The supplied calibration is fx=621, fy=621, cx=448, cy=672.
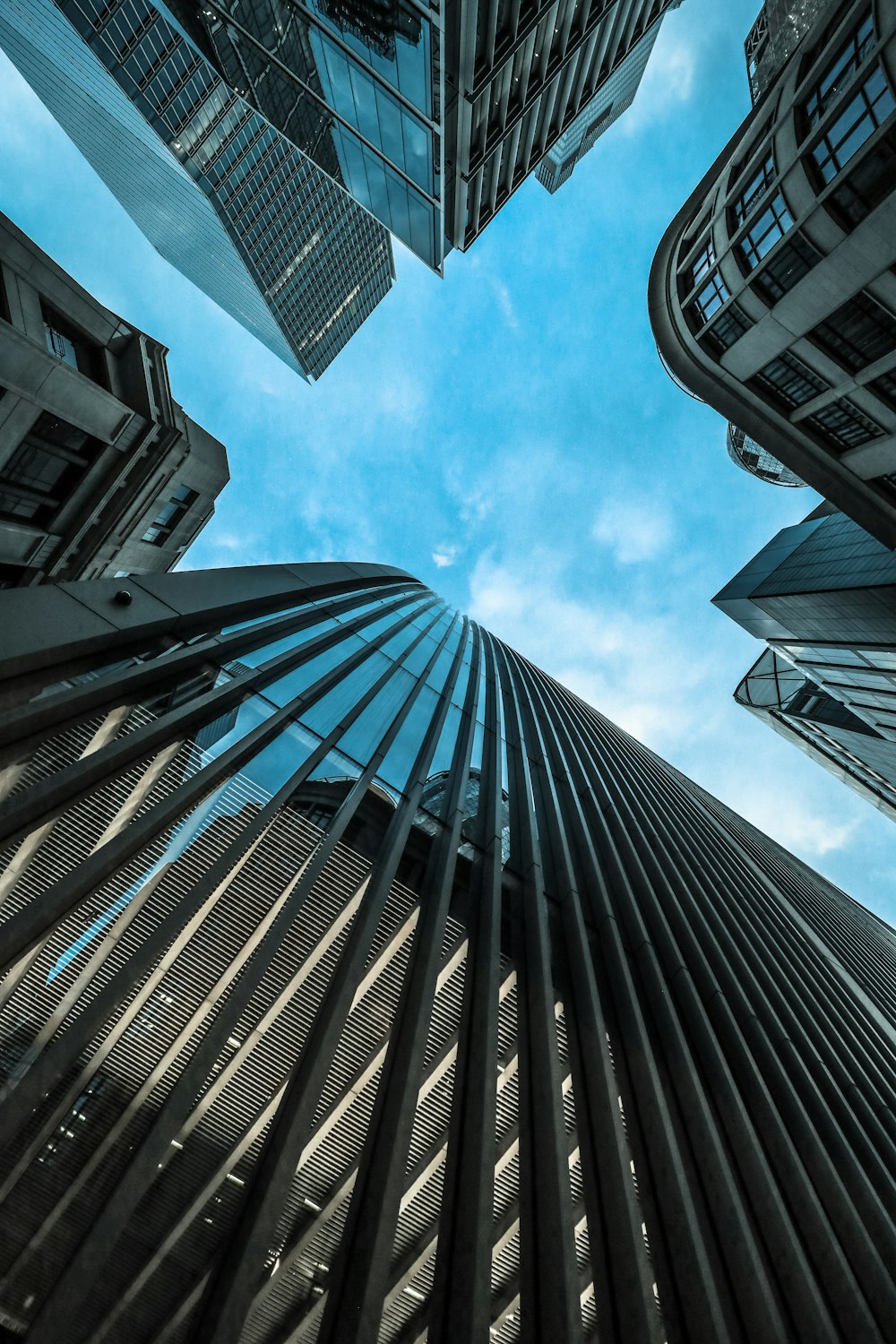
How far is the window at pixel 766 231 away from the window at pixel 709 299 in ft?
5.23

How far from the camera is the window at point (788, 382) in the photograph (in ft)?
81.6

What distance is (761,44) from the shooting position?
47031 millimetres

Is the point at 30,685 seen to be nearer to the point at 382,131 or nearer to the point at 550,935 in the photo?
the point at 550,935

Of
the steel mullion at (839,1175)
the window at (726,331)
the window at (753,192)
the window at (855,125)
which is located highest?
the window at (753,192)

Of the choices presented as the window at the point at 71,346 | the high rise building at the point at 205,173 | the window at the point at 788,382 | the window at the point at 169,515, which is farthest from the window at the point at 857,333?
the high rise building at the point at 205,173

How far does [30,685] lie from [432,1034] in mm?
7176

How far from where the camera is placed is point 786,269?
22.5m

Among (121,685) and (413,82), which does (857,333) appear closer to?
(413,82)

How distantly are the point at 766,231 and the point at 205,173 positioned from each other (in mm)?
90883

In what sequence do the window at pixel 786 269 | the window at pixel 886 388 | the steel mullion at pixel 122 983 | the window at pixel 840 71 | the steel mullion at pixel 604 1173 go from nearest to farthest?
the steel mullion at pixel 122 983 → the steel mullion at pixel 604 1173 → the window at pixel 840 71 → the window at pixel 786 269 → the window at pixel 886 388

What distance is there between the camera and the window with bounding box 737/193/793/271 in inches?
869

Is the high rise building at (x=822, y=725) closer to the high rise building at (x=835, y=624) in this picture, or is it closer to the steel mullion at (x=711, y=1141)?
the high rise building at (x=835, y=624)

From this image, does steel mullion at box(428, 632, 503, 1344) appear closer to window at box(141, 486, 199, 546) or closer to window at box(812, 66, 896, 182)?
window at box(141, 486, 199, 546)

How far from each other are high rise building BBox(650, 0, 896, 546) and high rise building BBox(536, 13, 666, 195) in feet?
250
